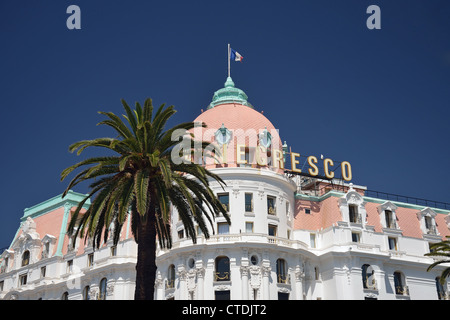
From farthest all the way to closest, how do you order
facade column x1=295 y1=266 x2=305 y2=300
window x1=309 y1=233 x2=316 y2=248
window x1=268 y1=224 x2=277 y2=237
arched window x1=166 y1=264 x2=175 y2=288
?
window x1=309 y1=233 x2=316 y2=248 → window x1=268 y1=224 x2=277 y2=237 → arched window x1=166 y1=264 x2=175 y2=288 → facade column x1=295 y1=266 x2=305 y2=300

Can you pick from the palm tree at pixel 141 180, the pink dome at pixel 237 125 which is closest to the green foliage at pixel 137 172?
the palm tree at pixel 141 180

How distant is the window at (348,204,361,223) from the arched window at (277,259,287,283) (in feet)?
36.8

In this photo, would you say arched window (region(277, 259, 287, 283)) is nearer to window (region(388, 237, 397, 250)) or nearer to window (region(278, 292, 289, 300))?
window (region(278, 292, 289, 300))

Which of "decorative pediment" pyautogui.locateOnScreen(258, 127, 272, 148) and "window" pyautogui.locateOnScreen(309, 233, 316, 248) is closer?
"decorative pediment" pyautogui.locateOnScreen(258, 127, 272, 148)

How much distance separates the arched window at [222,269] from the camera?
205 ft

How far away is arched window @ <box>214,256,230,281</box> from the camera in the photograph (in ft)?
205

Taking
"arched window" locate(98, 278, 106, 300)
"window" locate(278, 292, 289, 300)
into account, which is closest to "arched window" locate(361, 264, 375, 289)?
"window" locate(278, 292, 289, 300)

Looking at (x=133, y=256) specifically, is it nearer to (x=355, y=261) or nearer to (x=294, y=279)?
(x=294, y=279)

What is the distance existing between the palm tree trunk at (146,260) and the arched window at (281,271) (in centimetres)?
2565

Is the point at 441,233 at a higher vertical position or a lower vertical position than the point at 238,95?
lower

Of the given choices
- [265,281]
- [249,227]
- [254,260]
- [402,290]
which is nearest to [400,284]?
[402,290]

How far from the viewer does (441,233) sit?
76812 millimetres
